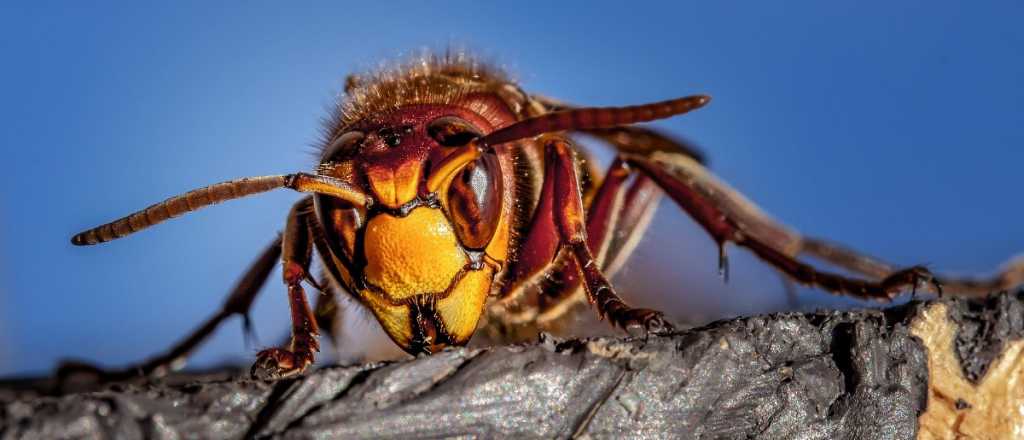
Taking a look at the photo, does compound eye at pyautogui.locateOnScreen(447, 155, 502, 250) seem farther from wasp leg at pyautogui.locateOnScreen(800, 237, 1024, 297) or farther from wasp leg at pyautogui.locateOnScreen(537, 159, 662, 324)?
wasp leg at pyautogui.locateOnScreen(800, 237, 1024, 297)

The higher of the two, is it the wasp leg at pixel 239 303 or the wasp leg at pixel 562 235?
the wasp leg at pixel 562 235

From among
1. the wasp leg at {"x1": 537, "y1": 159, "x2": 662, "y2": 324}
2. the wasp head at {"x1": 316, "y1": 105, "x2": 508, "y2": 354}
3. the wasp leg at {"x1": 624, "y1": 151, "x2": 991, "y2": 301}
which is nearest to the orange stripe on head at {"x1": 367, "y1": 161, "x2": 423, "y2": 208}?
the wasp head at {"x1": 316, "y1": 105, "x2": 508, "y2": 354}

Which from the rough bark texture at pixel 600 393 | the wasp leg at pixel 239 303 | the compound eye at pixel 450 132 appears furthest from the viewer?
the wasp leg at pixel 239 303

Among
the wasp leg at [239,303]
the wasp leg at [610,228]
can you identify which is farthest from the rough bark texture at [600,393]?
the wasp leg at [239,303]

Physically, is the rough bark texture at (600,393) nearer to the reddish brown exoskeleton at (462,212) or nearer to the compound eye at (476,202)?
the reddish brown exoskeleton at (462,212)

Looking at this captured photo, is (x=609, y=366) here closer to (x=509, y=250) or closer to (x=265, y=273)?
(x=509, y=250)

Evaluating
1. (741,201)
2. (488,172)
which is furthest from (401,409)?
(741,201)

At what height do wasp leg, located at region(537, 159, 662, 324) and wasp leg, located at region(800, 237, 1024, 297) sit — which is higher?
wasp leg, located at region(800, 237, 1024, 297)

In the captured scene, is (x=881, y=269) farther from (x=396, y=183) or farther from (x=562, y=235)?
(x=396, y=183)
